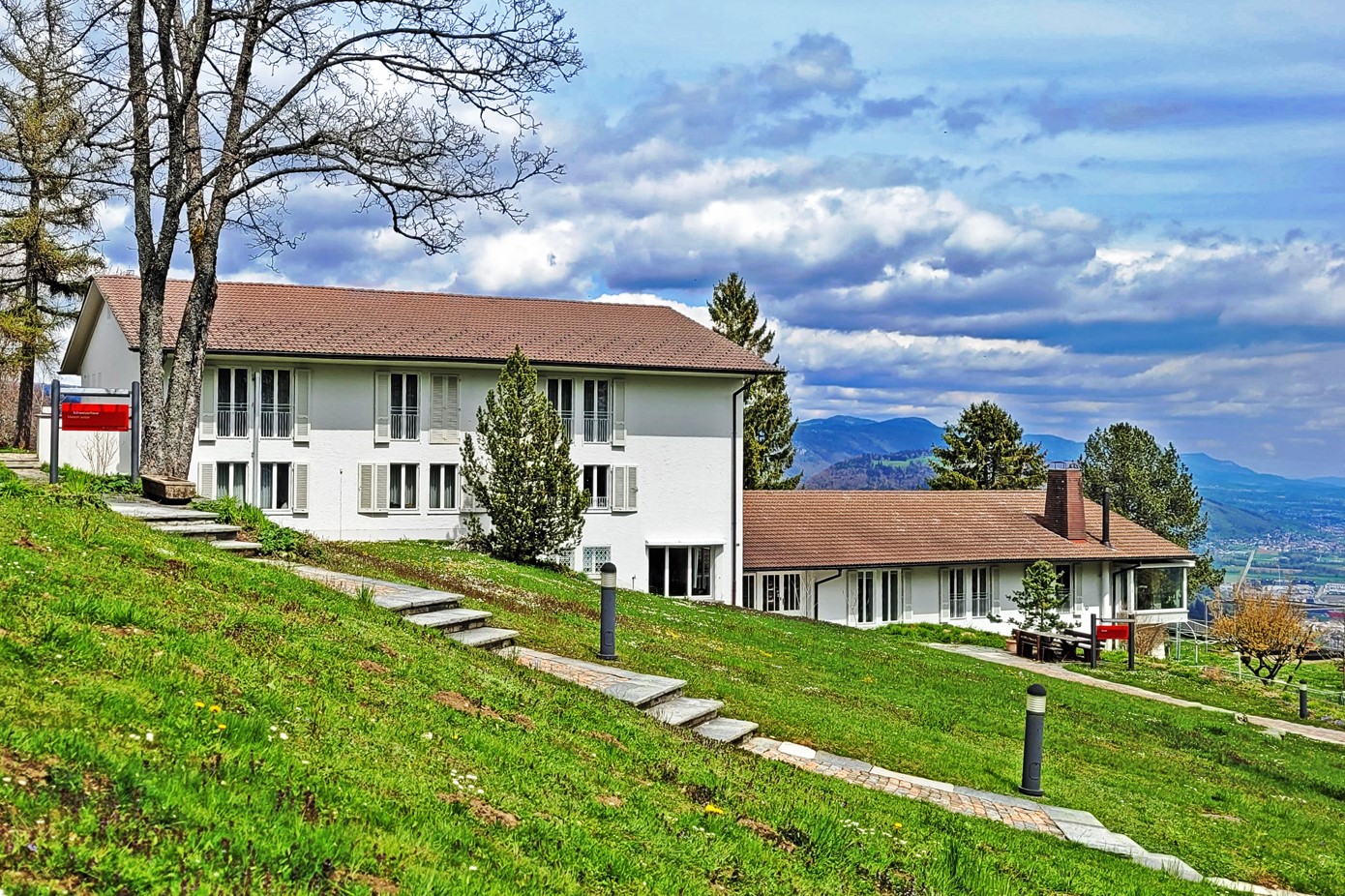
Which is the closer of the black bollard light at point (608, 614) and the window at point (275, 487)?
the black bollard light at point (608, 614)

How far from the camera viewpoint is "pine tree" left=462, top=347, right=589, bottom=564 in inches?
1115

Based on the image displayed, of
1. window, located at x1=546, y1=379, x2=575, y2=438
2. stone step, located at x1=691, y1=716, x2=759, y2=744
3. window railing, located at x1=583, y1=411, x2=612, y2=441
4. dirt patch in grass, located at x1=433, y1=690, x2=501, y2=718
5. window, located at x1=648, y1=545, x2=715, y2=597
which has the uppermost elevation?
window, located at x1=546, y1=379, x2=575, y2=438

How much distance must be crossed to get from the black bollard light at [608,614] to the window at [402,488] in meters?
20.7

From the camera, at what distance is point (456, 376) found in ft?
105

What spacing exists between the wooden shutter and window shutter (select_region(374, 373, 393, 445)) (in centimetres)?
126

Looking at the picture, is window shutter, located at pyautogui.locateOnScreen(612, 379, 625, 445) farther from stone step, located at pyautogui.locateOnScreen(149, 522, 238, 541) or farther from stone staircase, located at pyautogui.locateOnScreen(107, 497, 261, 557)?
stone step, located at pyautogui.locateOnScreen(149, 522, 238, 541)

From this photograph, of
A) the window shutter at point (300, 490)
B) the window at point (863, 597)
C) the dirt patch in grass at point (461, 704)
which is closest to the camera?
the dirt patch in grass at point (461, 704)

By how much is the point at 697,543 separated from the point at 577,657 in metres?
22.2

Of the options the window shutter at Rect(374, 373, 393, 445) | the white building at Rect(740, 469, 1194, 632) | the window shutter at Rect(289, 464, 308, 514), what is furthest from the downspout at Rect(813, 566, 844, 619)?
the window shutter at Rect(289, 464, 308, 514)

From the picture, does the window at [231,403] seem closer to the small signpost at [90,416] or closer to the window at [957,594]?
the small signpost at [90,416]

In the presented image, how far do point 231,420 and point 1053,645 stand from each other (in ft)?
80.8

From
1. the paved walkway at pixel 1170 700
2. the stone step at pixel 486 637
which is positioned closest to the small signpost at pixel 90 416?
the stone step at pixel 486 637

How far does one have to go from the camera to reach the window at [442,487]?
31781 mm

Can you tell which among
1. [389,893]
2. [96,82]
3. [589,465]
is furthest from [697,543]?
[389,893]
